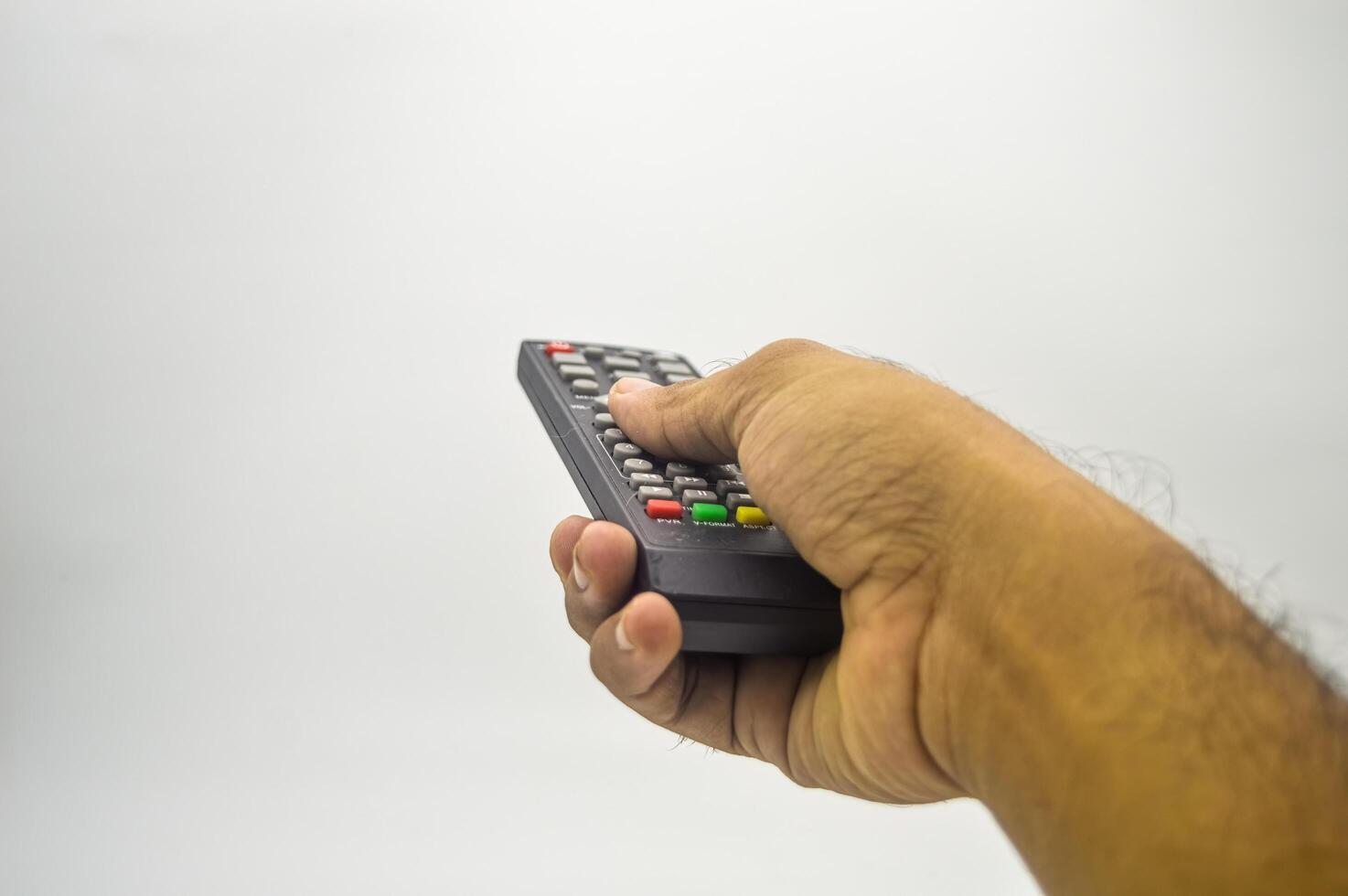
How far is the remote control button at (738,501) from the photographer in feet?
2.17

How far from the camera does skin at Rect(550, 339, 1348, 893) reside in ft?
1.32

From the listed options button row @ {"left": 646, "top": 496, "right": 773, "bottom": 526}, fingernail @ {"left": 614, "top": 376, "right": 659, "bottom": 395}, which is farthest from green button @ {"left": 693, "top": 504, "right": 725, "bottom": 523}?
fingernail @ {"left": 614, "top": 376, "right": 659, "bottom": 395}

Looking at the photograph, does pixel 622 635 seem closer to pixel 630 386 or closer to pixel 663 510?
pixel 663 510

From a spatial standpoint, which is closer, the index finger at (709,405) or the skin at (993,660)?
the skin at (993,660)

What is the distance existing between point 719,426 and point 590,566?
129mm

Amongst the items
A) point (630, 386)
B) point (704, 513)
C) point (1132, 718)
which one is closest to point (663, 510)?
point (704, 513)

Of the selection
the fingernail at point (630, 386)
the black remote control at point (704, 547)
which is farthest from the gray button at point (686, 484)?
the fingernail at point (630, 386)

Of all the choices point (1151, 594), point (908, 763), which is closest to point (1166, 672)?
point (1151, 594)

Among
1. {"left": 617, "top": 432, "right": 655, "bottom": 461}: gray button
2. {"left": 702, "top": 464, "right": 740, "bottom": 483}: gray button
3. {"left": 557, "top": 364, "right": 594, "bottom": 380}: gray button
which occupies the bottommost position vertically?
{"left": 702, "top": 464, "right": 740, "bottom": 483}: gray button

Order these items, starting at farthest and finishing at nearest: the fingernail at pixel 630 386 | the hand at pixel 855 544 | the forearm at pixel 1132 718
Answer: the fingernail at pixel 630 386
the hand at pixel 855 544
the forearm at pixel 1132 718

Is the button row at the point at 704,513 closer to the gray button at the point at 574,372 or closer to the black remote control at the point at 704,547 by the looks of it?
the black remote control at the point at 704,547

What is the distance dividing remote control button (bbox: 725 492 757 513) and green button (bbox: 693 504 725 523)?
1 cm

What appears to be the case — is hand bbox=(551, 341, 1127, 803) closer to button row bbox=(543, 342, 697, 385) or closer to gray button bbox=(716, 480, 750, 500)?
gray button bbox=(716, 480, 750, 500)

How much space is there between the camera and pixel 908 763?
576 mm
